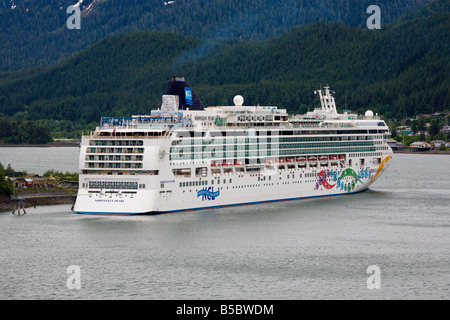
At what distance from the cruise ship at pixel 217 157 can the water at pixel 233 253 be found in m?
1.34

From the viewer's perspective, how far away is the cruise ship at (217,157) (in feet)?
180

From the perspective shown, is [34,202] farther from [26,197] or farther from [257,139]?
[257,139]

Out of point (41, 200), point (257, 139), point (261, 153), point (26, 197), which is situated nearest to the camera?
point (26, 197)

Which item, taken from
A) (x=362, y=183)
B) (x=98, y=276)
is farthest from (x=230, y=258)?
(x=362, y=183)

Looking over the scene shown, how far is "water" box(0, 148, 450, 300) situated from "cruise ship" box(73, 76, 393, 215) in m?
1.34

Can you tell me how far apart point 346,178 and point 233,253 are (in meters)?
29.6

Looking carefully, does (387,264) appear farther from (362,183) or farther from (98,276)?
(362,183)

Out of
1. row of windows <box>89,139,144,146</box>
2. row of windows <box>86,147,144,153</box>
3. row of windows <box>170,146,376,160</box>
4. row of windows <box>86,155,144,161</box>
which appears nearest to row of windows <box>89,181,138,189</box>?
row of windows <box>86,155,144,161</box>

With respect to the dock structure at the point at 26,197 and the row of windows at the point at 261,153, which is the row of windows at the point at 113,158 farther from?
the dock structure at the point at 26,197

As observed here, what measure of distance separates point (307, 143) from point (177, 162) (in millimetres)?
16140

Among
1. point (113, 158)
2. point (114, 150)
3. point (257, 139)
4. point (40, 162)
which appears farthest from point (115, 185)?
point (40, 162)

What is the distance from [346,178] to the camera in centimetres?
7256

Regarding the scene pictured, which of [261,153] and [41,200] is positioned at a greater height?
[261,153]
